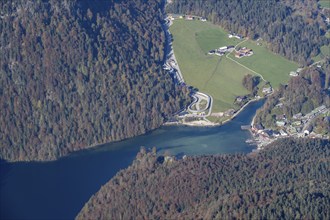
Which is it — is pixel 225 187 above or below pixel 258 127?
below

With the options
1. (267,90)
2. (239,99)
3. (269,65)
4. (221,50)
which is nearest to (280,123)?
(239,99)

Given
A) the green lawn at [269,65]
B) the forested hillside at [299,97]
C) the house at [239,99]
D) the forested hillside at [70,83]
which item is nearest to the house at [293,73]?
the green lawn at [269,65]

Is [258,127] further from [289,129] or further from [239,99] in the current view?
[239,99]

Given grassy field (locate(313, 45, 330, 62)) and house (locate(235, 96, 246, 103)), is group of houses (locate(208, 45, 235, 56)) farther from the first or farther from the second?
house (locate(235, 96, 246, 103))

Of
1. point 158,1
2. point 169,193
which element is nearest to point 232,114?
point 169,193

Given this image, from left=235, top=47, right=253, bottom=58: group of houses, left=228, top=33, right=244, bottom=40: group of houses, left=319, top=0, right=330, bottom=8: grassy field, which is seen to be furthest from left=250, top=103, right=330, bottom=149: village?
left=319, top=0, right=330, bottom=8: grassy field

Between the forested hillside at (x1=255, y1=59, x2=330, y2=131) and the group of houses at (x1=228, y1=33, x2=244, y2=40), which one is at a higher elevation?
the group of houses at (x1=228, y1=33, x2=244, y2=40)
